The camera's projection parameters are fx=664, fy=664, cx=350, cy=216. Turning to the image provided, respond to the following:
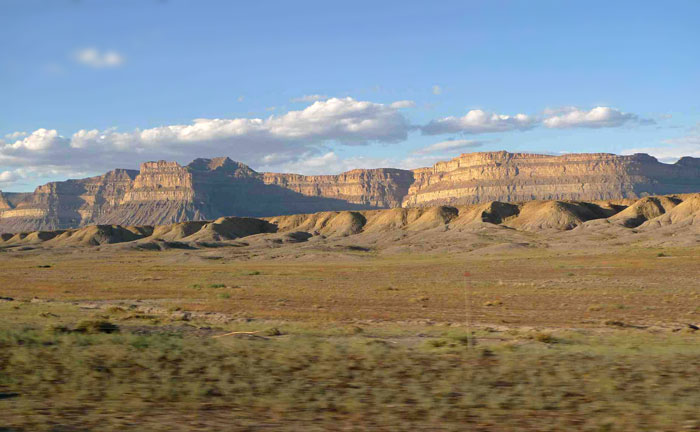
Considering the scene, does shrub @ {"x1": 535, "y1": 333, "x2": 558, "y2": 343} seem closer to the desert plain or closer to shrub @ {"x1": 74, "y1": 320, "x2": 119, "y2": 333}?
the desert plain

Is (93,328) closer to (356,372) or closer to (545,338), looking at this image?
(356,372)

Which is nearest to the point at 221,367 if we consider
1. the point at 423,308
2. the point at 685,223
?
the point at 423,308

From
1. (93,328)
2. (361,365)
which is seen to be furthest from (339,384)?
A: (93,328)

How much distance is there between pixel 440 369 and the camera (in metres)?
13.2

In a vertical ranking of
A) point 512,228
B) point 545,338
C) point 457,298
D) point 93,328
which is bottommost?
point 457,298

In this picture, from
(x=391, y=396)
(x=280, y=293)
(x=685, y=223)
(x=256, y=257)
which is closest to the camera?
(x=391, y=396)

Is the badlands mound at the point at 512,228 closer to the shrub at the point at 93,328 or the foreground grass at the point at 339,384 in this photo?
the shrub at the point at 93,328

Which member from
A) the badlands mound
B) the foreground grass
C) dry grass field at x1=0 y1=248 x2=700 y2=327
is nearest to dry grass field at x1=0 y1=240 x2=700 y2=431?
the foreground grass

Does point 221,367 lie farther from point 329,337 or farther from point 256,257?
point 256,257

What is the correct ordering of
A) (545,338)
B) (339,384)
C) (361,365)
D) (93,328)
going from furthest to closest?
(93,328) → (545,338) → (361,365) → (339,384)

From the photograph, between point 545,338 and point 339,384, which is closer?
point 339,384

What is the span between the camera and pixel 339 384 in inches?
472

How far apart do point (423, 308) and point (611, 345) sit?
13.6 meters

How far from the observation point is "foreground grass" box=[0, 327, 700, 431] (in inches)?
378
